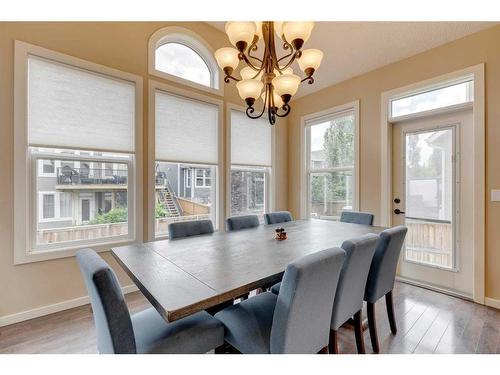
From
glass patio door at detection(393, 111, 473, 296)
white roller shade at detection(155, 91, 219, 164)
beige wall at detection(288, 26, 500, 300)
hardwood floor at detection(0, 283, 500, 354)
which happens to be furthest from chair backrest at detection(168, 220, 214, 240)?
glass patio door at detection(393, 111, 473, 296)

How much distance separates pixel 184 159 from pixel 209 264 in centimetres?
196

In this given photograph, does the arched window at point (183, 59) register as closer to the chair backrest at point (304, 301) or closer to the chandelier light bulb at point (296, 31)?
the chandelier light bulb at point (296, 31)

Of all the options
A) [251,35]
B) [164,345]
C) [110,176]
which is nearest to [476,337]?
[164,345]

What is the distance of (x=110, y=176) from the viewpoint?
104 inches

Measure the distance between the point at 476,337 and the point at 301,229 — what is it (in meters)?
1.59

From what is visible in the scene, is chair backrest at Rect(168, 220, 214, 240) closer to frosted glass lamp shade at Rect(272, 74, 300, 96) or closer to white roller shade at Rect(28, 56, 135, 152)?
white roller shade at Rect(28, 56, 135, 152)

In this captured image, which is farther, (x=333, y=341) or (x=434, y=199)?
(x=434, y=199)

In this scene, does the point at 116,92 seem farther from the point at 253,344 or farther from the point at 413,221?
the point at 413,221

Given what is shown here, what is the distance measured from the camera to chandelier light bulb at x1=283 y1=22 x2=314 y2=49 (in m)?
1.69

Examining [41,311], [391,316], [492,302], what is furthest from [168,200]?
[492,302]

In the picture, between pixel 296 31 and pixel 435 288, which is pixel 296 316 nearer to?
pixel 296 31

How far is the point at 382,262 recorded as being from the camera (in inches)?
70.8

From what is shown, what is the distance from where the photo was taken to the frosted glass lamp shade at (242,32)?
1.69 meters

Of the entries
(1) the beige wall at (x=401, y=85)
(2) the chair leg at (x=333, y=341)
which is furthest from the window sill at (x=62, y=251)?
(1) the beige wall at (x=401, y=85)
